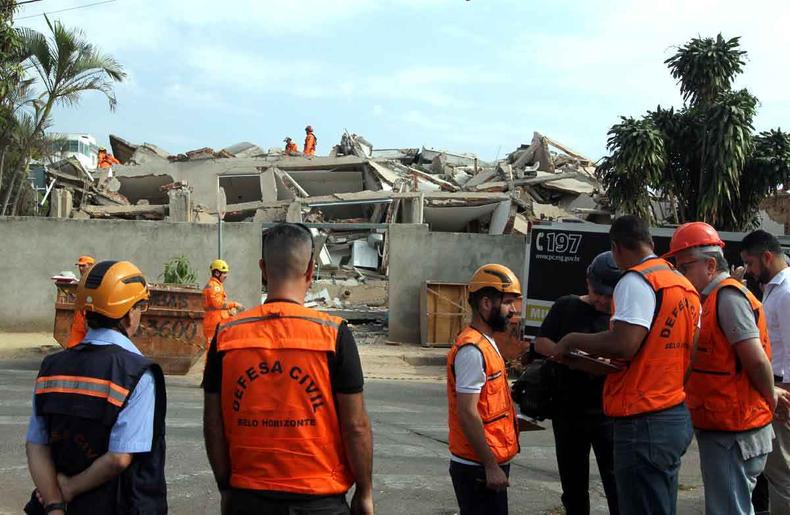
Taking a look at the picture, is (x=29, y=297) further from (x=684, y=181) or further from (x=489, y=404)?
(x=489, y=404)

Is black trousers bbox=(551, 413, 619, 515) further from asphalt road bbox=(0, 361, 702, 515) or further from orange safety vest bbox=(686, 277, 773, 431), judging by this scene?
asphalt road bbox=(0, 361, 702, 515)

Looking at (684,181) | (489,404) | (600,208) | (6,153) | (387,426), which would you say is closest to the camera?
(489,404)

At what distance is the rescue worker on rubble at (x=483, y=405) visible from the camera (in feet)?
12.1

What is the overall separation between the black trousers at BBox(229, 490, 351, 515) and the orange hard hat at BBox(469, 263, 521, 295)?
1.36 meters

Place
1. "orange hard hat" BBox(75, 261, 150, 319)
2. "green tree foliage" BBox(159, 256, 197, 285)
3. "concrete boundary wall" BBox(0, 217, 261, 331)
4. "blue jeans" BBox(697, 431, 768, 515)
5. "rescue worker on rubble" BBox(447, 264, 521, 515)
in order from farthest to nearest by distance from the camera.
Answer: "concrete boundary wall" BBox(0, 217, 261, 331) → "green tree foliage" BBox(159, 256, 197, 285) → "blue jeans" BBox(697, 431, 768, 515) → "rescue worker on rubble" BBox(447, 264, 521, 515) → "orange hard hat" BBox(75, 261, 150, 319)

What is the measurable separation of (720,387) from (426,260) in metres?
12.3

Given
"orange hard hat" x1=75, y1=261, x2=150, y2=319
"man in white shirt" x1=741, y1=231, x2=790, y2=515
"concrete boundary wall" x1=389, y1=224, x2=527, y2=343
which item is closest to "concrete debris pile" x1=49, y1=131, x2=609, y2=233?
"concrete boundary wall" x1=389, y1=224, x2=527, y2=343

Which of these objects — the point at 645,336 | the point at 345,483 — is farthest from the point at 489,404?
the point at 345,483

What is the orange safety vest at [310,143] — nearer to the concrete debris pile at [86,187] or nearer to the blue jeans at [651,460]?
the concrete debris pile at [86,187]

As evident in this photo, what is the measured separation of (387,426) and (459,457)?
198 inches

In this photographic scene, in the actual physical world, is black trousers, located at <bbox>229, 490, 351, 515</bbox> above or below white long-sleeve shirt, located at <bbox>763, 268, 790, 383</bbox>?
below

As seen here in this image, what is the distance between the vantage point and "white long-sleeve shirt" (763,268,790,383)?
5.16m

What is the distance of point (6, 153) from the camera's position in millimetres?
20312

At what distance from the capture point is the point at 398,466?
707cm
